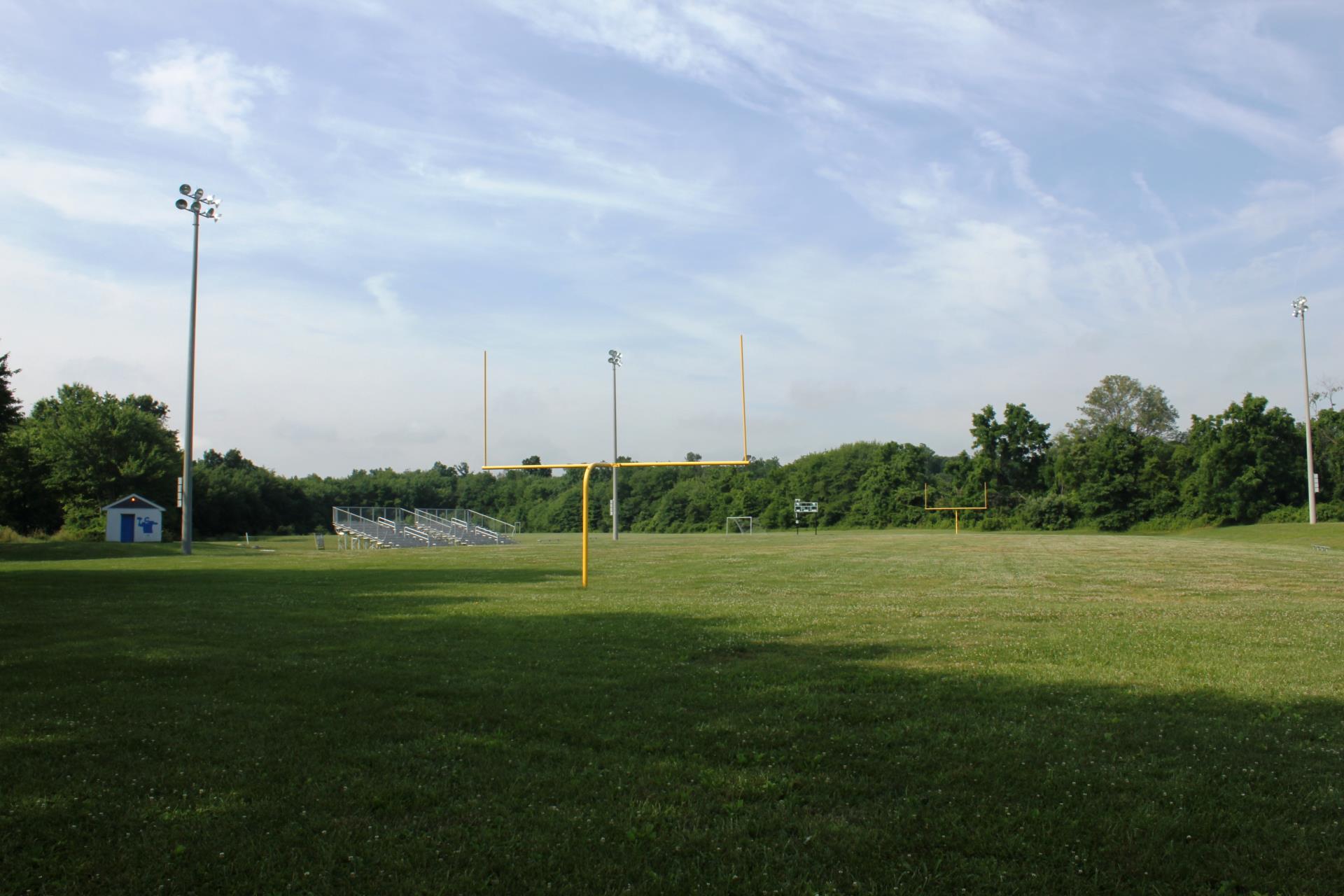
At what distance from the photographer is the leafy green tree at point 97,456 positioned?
203 feet

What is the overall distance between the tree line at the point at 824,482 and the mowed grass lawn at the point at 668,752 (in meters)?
31.1

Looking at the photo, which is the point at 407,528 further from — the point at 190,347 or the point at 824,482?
the point at 824,482

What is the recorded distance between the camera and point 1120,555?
3362cm

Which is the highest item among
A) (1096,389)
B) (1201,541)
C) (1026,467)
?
(1096,389)

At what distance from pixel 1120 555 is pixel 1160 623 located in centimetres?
2292

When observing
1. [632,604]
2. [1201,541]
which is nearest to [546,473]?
[1201,541]

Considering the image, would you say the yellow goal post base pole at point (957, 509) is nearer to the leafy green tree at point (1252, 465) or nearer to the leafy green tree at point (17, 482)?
the leafy green tree at point (1252, 465)

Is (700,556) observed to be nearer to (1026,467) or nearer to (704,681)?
(704,681)

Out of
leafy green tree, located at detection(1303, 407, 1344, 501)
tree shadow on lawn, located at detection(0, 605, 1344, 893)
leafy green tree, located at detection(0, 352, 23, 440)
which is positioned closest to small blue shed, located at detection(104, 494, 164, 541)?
leafy green tree, located at detection(0, 352, 23, 440)

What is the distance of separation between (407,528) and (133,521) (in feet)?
50.1

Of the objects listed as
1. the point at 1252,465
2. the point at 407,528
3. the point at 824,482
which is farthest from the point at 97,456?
the point at 1252,465

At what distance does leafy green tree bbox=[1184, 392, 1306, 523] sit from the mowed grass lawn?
6008 cm

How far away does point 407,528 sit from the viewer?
170 feet

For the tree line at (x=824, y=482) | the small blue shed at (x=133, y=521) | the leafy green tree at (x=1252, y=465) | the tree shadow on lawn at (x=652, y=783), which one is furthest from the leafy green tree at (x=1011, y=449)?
the tree shadow on lawn at (x=652, y=783)
